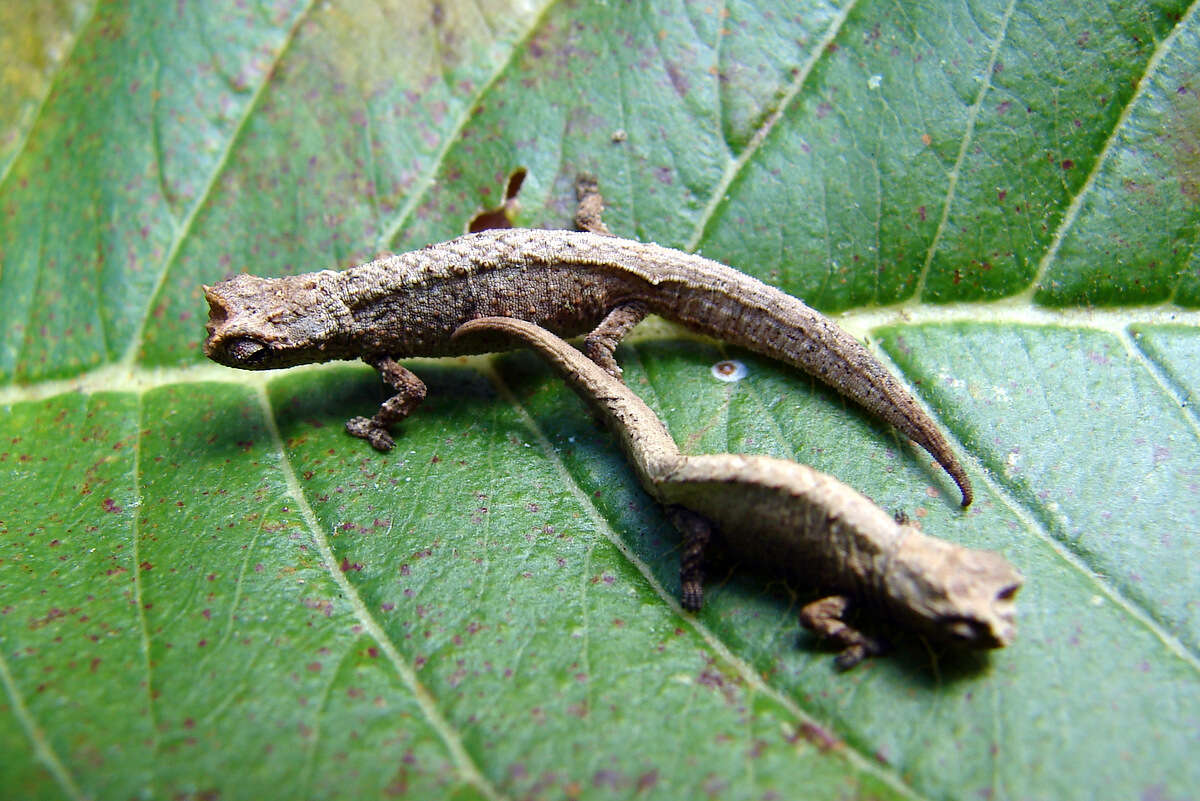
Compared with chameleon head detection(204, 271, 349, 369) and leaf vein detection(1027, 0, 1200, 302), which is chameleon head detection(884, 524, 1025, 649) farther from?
chameleon head detection(204, 271, 349, 369)

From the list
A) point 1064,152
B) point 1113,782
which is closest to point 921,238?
point 1064,152

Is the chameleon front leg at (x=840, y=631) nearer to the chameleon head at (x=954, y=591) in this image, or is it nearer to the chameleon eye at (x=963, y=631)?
the chameleon head at (x=954, y=591)

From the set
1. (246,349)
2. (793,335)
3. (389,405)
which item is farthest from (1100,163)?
(246,349)

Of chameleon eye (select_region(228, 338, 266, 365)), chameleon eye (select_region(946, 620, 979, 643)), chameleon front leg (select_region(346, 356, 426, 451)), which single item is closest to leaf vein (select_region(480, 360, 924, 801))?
chameleon front leg (select_region(346, 356, 426, 451))

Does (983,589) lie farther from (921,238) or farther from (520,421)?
(520,421)

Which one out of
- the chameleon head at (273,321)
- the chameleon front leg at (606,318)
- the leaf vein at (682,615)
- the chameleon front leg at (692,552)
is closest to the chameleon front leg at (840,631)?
the leaf vein at (682,615)

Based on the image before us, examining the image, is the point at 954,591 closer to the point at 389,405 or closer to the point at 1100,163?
the point at 1100,163
